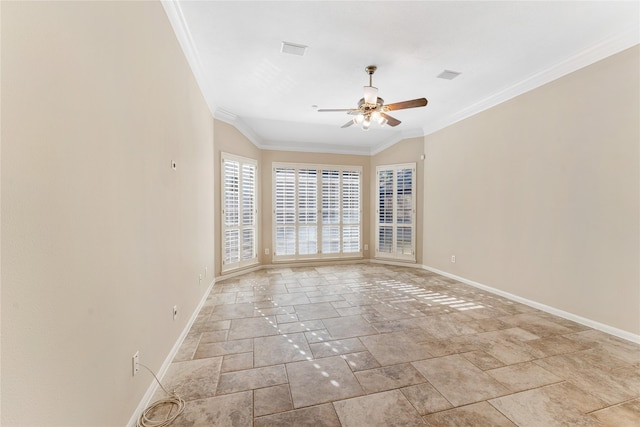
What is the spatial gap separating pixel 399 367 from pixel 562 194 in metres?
2.68

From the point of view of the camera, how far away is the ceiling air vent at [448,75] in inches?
124

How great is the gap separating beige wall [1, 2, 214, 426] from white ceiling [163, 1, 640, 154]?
0.77 metres

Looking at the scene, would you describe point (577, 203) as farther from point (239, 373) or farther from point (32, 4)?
point (32, 4)

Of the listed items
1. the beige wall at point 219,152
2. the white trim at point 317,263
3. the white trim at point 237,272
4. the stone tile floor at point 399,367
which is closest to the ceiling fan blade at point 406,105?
the stone tile floor at point 399,367

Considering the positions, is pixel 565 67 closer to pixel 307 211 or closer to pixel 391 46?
pixel 391 46

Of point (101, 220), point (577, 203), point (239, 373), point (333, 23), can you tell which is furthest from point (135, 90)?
point (577, 203)

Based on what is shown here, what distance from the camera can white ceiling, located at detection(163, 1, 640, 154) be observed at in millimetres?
2188

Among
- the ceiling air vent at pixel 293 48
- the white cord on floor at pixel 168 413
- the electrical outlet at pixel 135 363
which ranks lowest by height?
the white cord on floor at pixel 168 413

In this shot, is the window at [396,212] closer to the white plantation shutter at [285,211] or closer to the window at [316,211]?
the window at [316,211]

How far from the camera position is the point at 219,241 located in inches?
175

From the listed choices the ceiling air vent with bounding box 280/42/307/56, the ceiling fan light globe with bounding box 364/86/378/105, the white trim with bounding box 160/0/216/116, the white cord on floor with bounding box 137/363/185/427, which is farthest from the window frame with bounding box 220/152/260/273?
the white cord on floor with bounding box 137/363/185/427

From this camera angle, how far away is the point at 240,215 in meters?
4.88

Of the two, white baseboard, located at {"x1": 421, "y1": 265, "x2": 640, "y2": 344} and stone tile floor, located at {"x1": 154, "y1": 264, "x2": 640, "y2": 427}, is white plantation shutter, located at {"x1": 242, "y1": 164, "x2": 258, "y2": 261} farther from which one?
white baseboard, located at {"x1": 421, "y1": 265, "x2": 640, "y2": 344}

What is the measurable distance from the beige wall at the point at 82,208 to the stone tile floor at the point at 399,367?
60cm
